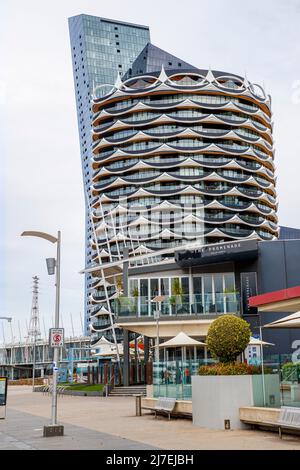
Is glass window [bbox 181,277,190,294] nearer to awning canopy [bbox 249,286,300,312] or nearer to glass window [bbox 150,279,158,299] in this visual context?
glass window [bbox 150,279,158,299]

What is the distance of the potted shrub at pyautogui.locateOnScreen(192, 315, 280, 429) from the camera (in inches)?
592

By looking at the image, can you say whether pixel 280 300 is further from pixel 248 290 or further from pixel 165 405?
pixel 248 290

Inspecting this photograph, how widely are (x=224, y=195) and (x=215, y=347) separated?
75.1 metres

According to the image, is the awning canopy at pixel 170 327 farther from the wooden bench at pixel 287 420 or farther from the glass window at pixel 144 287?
the wooden bench at pixel 287 420

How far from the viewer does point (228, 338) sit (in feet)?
52.7

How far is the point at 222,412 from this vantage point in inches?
595

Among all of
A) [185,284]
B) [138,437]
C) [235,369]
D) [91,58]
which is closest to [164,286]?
[185,284]

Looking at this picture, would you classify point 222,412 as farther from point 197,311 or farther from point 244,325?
point 197,311

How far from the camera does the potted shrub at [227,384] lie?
15031 mm

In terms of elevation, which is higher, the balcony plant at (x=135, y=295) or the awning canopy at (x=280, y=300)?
the balcony plant at (x=135, y=295)

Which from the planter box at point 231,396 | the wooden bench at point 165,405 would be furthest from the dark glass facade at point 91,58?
the planter box at point 231,396

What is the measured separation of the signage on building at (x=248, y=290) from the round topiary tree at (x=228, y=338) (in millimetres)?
19332
